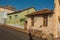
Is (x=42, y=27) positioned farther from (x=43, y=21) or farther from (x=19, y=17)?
(x=19, y=17)

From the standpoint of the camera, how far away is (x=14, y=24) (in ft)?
122

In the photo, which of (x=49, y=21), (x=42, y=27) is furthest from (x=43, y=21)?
(x=49, y=21)

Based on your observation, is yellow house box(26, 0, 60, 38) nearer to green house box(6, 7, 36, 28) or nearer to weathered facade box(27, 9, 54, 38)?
weathered facade box(27, 9, 54, 38)

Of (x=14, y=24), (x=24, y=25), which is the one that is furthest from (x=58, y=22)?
(x=14, y=24)

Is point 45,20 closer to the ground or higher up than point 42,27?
higher up

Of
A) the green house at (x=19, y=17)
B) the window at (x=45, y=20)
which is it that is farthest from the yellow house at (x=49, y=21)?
the green house at (x=19, y=17)

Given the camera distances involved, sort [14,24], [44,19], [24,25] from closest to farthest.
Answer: [44,19], [24,25], [14,24]

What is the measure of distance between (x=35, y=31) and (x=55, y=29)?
17.6 feet

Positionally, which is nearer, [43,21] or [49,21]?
[49,21]

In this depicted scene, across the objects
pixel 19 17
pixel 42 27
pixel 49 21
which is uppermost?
pixel 19 17

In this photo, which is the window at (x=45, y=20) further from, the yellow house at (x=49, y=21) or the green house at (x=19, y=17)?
the green house at (x=19, y=17)

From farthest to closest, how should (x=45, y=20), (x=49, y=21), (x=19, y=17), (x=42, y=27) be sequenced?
(x=19, y=17)
(x=42, y=27)
(x=45, y=20)
(x=49, y=21)

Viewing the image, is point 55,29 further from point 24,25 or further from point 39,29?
point 24,25

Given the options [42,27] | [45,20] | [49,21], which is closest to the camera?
[49,21]
